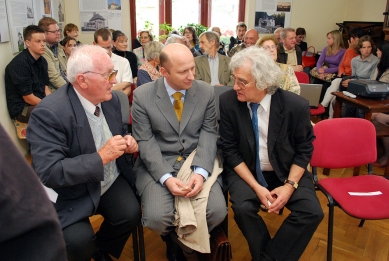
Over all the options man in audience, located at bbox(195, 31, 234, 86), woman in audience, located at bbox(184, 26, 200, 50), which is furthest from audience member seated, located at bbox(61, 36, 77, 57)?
woman in audience, located at bbox(184, 26, 200, 50)

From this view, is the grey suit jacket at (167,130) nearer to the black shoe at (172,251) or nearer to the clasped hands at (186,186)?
the clasped hands at (186,186)

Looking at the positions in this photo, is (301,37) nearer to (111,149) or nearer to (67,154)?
(111,149)

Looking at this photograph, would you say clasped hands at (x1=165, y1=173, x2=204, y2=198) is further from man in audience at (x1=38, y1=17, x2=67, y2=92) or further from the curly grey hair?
man in audience at (x1=38, y1=17, x2=67, y2=92)

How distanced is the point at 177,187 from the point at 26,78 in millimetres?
2309

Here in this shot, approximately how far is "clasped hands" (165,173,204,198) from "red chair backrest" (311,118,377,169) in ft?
2.68

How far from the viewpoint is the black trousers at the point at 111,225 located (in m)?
1.64

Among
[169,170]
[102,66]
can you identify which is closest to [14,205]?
[102,66]

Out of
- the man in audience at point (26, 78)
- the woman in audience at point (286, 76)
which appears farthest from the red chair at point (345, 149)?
the man in audience at point (26, 78)

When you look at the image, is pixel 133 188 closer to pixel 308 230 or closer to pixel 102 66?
pixel 102 66

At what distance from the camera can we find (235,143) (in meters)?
2.08

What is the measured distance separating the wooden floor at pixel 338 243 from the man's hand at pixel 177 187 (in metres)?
0.59

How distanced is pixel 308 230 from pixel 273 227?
698mm

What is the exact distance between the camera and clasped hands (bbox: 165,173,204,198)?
1840 mm

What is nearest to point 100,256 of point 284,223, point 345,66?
point 284,223
